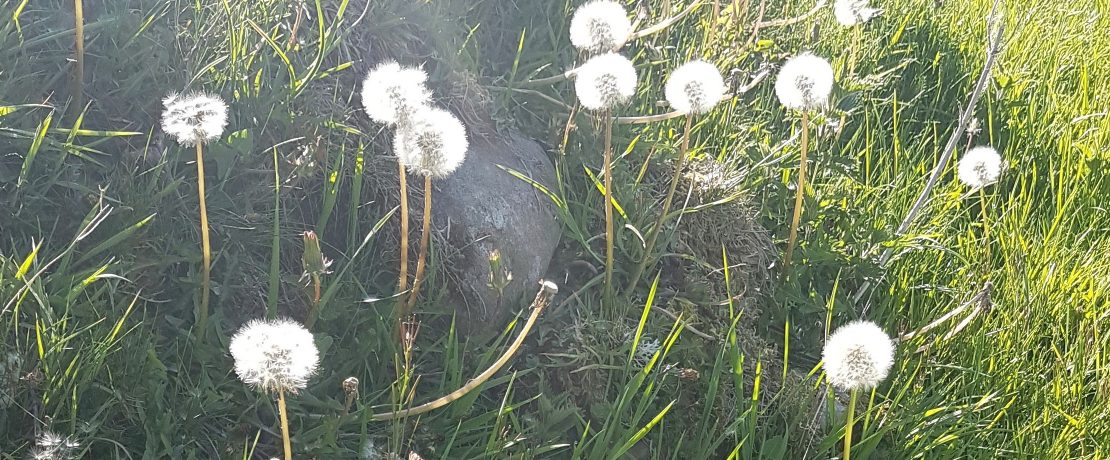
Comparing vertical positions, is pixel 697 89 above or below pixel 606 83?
above

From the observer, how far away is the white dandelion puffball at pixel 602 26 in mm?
2307

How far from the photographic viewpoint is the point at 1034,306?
107 inches

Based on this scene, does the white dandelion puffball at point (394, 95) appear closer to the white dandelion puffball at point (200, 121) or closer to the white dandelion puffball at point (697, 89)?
the white dandelion puffball at point (200, 121)

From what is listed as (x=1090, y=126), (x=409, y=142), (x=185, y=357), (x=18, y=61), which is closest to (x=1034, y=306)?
(x=1090, y=126)

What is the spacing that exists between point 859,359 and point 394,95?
1.05 metres

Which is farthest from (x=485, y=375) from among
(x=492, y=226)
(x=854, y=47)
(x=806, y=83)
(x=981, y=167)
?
(x=854, y=47)

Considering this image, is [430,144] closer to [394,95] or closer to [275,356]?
[394,95]

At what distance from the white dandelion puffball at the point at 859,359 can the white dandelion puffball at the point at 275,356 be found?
105 cm

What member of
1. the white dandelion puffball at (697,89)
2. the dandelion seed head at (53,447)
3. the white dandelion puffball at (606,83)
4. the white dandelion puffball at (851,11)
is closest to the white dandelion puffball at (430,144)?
the white dandelion puffball at (606,83)

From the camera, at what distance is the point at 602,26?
7.55 feet

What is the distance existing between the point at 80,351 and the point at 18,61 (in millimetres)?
822

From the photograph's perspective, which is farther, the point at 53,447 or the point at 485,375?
the point at 485,375

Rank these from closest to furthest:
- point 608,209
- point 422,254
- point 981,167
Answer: point 422,254 → point 608,209 → point 981,167

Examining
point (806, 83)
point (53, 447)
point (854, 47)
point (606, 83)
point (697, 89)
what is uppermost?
point (854, 47)
